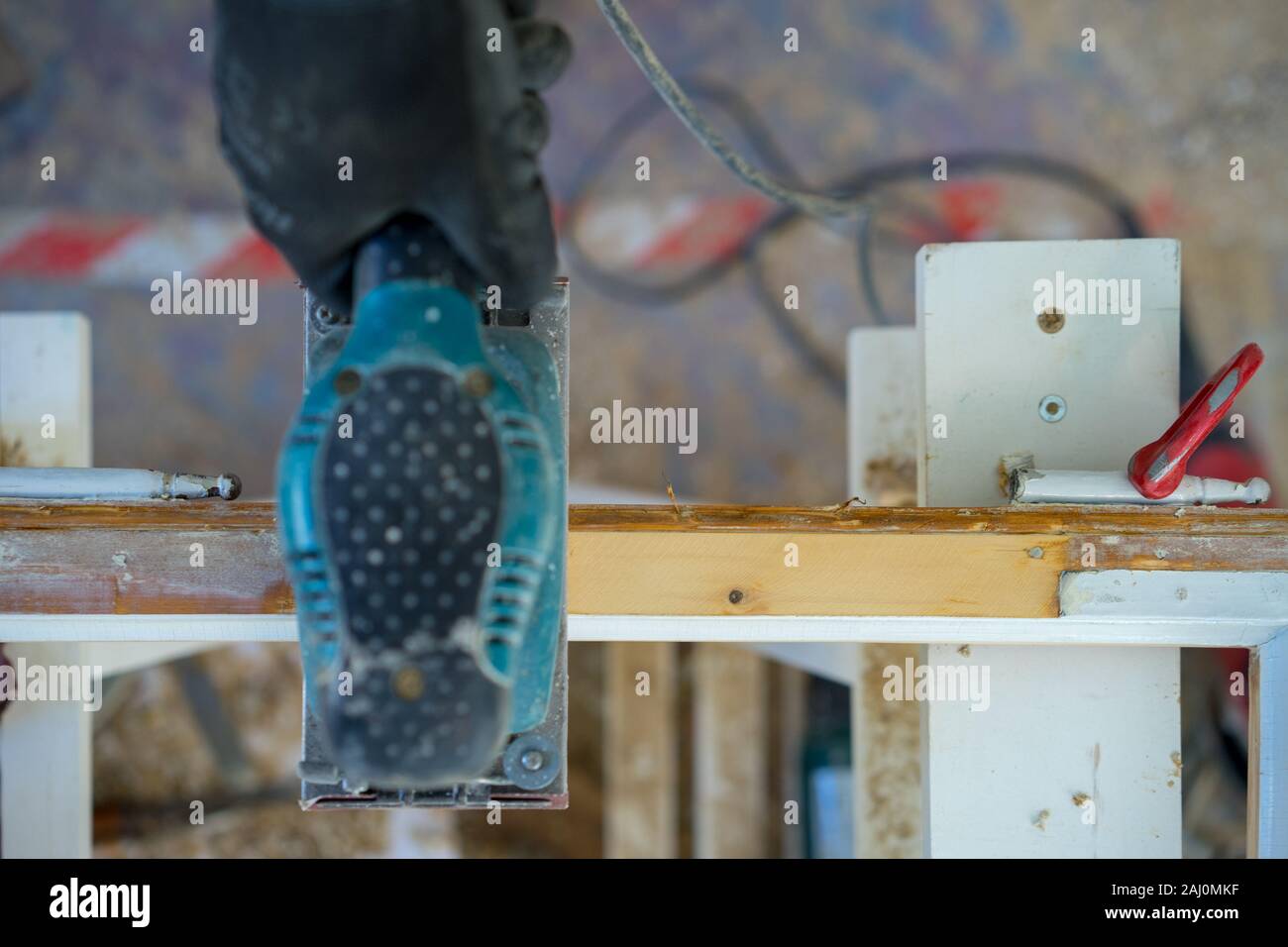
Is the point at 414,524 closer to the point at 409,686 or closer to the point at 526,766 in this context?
the point at 409,686

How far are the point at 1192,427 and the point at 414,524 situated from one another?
19.1 inches

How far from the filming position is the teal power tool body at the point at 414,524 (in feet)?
1.30

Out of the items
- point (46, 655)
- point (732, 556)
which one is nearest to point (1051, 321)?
point (732, 556)

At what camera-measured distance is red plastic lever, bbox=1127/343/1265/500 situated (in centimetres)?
60

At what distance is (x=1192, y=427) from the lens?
0.60 metres

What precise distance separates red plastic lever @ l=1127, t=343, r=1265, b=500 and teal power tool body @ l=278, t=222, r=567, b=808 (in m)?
0.40

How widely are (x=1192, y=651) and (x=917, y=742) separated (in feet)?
1.89

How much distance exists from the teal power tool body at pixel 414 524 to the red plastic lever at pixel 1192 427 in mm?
395

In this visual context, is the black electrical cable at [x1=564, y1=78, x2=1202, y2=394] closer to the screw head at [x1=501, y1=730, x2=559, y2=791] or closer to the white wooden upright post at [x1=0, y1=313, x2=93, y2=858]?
the white wooden upright post at [x1=0, y1=313, x2=93, y2=858]

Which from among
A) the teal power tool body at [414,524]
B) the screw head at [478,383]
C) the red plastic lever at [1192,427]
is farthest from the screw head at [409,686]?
the red plastic lever at [1192,427]

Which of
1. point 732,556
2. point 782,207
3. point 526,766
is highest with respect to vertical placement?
point 782,207

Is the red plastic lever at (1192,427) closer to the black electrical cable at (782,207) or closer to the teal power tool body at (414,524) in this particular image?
the teal power tool body at (414,524)

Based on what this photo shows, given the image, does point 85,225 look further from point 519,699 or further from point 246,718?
point 519,699

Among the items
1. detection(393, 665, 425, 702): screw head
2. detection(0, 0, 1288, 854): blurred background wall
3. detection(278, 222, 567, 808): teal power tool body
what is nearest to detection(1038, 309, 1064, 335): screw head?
detection(278, 222, 567, 808): teal power tool body
